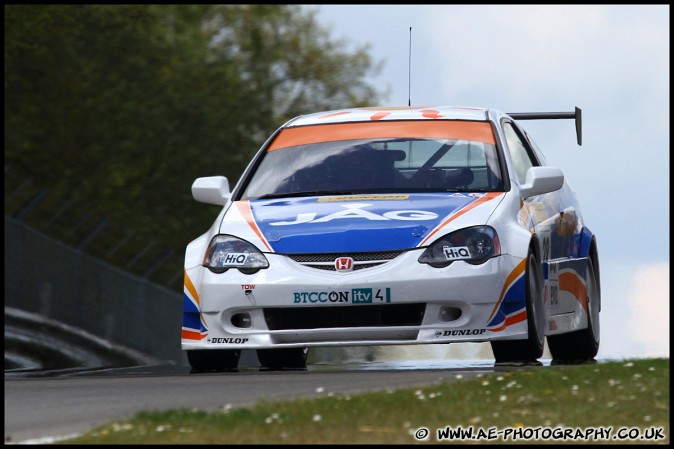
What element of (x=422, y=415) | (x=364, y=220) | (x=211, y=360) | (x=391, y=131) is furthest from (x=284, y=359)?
(x=422, y=415)

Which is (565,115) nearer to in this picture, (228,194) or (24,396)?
(228,194)

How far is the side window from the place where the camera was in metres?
12.2

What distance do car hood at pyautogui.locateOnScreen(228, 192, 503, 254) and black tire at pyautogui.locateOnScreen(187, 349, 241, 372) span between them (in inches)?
36.5

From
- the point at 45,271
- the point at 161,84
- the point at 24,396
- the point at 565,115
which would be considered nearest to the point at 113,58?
the point at 161,84

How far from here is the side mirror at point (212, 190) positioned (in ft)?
38.8

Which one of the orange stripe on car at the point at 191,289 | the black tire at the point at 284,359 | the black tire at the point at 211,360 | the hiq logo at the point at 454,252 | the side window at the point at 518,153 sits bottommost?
the black tire at the point at 284,359

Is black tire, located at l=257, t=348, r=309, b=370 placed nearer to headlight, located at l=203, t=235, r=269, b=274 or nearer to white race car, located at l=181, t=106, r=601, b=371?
white race car, located at l=181, t=106, r=601, b=371

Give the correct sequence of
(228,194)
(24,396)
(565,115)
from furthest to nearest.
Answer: (565,115), (228,194), (24,396)

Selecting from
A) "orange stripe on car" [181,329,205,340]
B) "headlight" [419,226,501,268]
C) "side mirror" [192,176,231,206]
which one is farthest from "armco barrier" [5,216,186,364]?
"headlight" [419,226,501,268]

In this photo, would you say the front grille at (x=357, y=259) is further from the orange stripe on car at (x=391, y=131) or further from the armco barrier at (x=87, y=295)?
the armco barrier at (x=87, y=295)

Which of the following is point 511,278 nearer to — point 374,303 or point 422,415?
point 374,303

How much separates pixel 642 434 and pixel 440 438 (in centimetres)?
81

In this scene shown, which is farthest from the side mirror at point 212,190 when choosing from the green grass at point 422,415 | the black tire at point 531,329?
the green grass at point 422,415

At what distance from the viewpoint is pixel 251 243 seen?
1083cm
